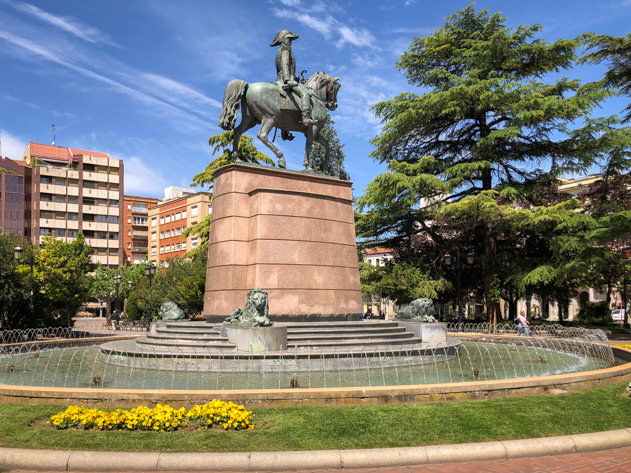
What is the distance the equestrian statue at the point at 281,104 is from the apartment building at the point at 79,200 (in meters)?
73.5

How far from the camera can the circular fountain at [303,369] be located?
332 inches

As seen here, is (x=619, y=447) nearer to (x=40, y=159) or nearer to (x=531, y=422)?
(x=531, y=422)

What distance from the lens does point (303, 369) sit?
11992 millimetres

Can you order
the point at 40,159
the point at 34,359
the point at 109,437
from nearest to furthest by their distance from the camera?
the point at 109,437 → the point at 34,359 → the point at 40,159

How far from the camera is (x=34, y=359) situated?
15.0 metres

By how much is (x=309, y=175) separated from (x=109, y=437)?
474 inches

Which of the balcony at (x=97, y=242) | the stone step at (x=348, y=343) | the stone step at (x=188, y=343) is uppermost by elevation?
the balcony at (x=97, y=242)

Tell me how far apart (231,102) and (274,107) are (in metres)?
1.38

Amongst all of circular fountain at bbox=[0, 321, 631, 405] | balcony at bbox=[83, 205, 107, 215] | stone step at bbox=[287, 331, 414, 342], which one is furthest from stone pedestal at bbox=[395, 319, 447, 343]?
balcony at bbox=[83, 205, 107, 215]

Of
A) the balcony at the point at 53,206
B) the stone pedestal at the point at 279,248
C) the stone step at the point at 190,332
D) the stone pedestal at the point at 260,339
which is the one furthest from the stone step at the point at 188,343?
the balcony at the point at 53,206

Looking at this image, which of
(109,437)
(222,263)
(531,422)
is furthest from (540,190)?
(109,437)

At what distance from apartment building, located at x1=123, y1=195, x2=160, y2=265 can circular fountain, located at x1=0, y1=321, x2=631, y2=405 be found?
85.4 metres

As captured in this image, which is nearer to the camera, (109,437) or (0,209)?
(109,437)

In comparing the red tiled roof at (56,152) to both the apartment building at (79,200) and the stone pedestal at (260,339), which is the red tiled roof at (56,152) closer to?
the apartment building at (79,200)
